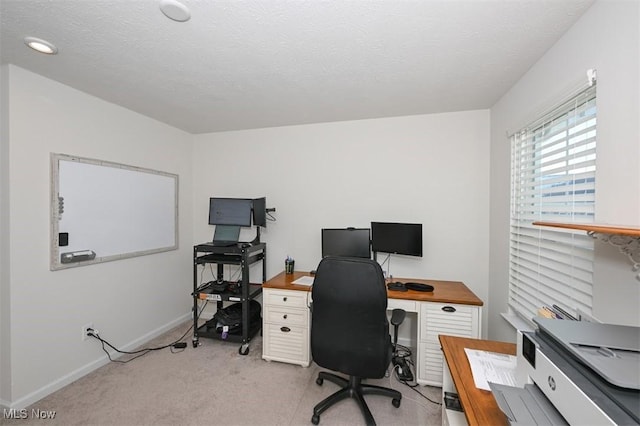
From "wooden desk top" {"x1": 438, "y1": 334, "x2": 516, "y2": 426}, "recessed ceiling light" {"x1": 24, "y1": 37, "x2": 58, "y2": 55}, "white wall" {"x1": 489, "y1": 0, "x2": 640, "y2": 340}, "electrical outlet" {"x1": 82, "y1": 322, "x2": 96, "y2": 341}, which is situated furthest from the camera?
"electrical outlet" {"x1": 82, "y1": 322, "x2": 96, "y2": 341}

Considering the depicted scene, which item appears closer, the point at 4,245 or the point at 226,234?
the point at 4,245

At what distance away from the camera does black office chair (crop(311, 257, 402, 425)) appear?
1528mm

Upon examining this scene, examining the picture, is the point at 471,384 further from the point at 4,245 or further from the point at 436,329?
the point at 4,245

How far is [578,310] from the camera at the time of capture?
1287 millimetres

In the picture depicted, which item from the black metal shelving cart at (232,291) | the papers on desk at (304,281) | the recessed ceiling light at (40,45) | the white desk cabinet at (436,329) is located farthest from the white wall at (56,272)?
the white desk cabinet at (436,329)

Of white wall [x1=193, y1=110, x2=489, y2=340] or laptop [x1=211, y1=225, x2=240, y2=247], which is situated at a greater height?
white wall [x1=193, y1=110, x2=489, y2=340]

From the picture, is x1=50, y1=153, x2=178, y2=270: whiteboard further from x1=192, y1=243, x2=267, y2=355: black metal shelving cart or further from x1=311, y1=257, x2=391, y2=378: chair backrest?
x1=311, y1=257, x2=391, y2=378: chair backrest

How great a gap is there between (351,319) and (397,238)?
1.13 metres

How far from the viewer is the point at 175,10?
4.04 feet

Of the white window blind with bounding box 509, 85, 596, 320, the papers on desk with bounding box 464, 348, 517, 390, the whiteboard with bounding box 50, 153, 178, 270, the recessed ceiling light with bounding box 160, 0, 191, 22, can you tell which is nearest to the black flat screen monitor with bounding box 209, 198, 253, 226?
the whiteboard with bounding box 50, 153, 178, 270

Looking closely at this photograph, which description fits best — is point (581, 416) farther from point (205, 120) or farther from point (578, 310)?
point (205, 120)

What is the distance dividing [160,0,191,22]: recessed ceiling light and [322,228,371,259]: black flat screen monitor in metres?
1.95

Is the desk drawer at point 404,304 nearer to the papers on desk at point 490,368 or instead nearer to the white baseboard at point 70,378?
the papers on desk at point 490,368

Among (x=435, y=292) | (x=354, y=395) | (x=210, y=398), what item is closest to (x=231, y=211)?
(x=210, y=398)
